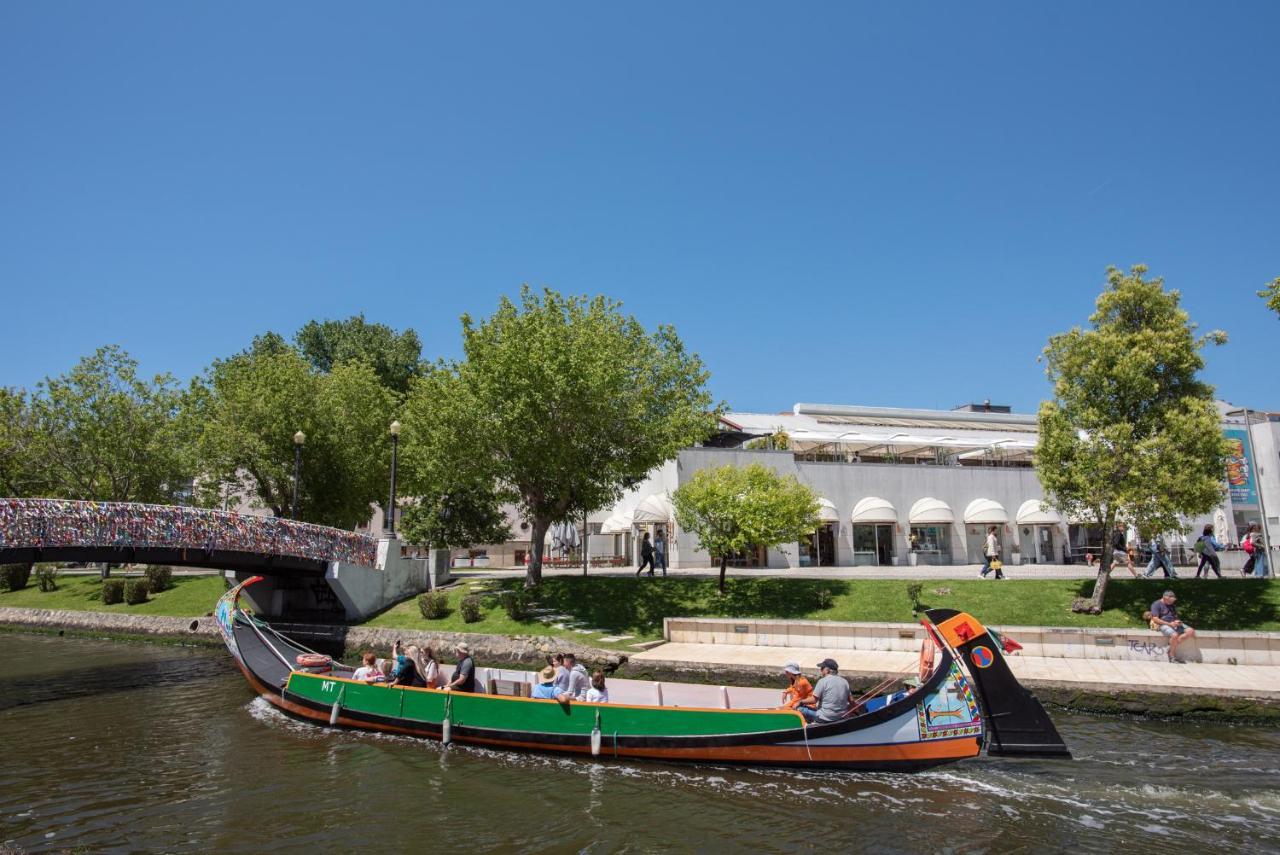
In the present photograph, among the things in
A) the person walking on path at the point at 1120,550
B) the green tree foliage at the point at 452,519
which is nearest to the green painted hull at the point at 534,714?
the person walking on path at the point at 1120,550

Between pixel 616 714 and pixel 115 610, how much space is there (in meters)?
33.0

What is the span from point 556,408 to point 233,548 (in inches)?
497

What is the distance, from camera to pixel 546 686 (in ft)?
51.1

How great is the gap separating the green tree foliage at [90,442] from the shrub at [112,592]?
5042mm

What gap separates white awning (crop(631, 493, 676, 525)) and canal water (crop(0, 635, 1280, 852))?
2134 centimetres

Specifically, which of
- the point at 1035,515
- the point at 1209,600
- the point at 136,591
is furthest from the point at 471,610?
the point at 1035,515

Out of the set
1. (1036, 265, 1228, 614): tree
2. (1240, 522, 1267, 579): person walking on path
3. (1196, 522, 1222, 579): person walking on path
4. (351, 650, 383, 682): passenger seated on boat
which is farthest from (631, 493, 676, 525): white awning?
(1240, 522, 1267, 579): person walking on path

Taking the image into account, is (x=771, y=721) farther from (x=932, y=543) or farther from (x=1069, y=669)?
(x=932, y=543)

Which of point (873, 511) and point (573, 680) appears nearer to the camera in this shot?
point (573, 680)

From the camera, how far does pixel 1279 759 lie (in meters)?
13.0

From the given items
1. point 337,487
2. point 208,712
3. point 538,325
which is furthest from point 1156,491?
point 337,487

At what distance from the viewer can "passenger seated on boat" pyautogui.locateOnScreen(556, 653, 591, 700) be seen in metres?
15.4

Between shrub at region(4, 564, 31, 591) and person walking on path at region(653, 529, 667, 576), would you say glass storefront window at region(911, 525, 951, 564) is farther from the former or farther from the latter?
shrub at region(4, 564, 31, 591)

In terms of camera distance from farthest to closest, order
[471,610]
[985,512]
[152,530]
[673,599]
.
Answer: [985,512] → [673,599] → [471,610] → [152,530]
